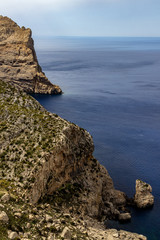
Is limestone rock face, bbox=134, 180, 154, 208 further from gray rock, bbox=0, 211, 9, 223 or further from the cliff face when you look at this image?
gray rock, bbox=0, 211, 9, 223

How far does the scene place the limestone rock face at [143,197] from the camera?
57.2 metres

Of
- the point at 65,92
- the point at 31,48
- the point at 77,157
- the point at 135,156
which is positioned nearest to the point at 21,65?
the point at 31,48

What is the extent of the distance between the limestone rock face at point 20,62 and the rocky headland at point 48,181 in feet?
344

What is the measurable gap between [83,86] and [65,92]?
22734mm

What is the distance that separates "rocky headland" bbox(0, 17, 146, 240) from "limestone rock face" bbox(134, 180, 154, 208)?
120 inches

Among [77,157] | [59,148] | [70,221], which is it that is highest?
[59,148]

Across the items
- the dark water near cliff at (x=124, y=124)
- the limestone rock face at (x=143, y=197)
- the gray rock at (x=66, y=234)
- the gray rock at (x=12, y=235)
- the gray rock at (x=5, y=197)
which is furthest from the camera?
the dark water near cliff at (x=124, y=124)

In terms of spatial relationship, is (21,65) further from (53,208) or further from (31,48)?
(53,208)

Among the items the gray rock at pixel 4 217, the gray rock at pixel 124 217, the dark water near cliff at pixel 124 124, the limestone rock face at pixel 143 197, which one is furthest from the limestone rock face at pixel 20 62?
the gray rock at pixel 4 217

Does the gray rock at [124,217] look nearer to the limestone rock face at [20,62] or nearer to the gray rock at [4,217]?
the gray rock at [4,217]

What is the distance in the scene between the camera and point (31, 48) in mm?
166875

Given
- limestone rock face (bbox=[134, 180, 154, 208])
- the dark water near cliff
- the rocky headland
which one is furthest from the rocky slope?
the dark water near cliff

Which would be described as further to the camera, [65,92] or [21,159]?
[65,92]

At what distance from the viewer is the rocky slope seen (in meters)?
31.8
